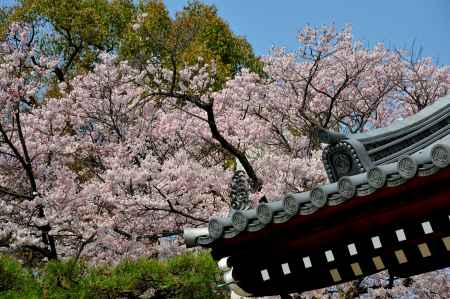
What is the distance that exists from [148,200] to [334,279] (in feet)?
23.5

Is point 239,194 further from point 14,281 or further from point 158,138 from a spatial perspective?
point 158,138

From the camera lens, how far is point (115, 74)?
1530 centimetres

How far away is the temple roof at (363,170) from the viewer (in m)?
3.66

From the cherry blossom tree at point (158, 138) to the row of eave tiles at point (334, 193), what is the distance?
251 inches

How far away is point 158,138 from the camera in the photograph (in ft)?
52.4

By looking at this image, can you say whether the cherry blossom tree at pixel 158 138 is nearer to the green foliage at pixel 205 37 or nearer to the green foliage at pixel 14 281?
the green foliage at pixel 14 281

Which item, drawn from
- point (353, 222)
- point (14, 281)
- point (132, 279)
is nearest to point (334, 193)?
point (353, 222)

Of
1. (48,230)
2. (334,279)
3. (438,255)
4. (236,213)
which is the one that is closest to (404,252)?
(438,255)

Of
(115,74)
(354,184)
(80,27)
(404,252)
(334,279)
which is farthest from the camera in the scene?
(80,27)

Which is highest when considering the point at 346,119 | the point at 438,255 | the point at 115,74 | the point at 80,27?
the point at 80,27

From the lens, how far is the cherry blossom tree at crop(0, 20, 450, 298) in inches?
479

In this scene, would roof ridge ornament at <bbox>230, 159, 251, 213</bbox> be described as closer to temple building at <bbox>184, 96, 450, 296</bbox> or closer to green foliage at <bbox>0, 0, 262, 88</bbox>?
temple building at <bbox>184, 96, 450, 296</bbox>

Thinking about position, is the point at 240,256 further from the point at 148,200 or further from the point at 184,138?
the point at 184,138

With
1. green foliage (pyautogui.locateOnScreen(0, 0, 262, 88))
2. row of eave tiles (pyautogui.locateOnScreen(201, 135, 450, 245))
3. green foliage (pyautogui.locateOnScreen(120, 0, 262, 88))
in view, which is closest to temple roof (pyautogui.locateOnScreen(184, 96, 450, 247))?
row of eave tiles (pyautogui.locateOnScreen(201, 135, 450, 245))
